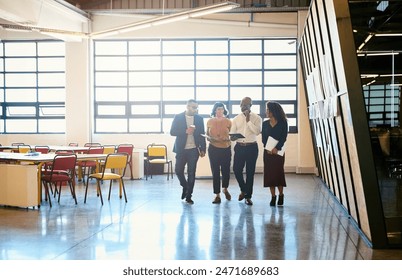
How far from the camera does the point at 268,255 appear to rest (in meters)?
Result: 4.98

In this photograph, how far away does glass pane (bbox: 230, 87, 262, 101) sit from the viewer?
14.2 metres

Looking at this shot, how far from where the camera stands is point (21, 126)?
14.9 meters

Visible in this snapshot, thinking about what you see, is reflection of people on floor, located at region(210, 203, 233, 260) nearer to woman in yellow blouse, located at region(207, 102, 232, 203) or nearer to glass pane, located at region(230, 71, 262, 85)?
woman in yellow blouse, located at region(207, 102, 232, 203)

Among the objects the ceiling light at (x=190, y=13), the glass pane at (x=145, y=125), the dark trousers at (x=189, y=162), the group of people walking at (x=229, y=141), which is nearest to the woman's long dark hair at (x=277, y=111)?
the group of people walking at (x=229, y=141)

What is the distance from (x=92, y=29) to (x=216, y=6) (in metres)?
5.84

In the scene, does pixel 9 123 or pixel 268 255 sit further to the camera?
pixel 9 123

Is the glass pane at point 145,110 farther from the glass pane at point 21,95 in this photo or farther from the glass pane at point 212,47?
the glass pane at point 21,95

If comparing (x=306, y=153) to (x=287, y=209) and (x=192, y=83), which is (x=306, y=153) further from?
(x=287, y=209)

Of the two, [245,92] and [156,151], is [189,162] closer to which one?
[156,151]

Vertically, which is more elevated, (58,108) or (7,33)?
(7,33)

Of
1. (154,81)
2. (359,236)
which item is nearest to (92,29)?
(154,81)

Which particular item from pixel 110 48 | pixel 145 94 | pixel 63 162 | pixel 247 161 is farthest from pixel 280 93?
pixel 63 162

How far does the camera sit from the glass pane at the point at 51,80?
14.7 meters

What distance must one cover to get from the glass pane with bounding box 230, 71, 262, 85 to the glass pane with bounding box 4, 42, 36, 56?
5507mm
